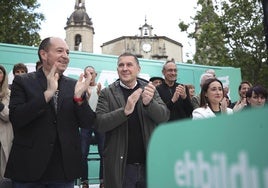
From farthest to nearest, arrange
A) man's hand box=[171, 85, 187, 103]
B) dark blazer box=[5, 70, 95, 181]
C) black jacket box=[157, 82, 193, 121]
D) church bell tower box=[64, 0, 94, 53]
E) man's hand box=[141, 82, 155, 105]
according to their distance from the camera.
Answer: church bell tower box=[64, 0, 94, 53], black jacket box=[157, 82, 193, 121], man's hand box=[171, 85, 187, 103], man's hand box=[141, 82, 155, 105], dark blazer box=[5, 70, 95, 181]

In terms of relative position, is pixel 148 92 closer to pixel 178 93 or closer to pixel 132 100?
pixel 132 100

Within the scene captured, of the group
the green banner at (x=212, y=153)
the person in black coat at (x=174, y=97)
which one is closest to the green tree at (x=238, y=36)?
the person in black coat at (x=174, y=97)

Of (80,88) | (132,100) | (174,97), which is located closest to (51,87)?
(80,88)

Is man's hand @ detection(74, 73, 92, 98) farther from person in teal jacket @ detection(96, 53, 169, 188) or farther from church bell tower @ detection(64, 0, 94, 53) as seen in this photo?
church bell tower @ detection(64, 0, 94, 53)

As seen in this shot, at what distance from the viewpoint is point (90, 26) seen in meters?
66.4

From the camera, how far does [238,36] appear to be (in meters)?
19.6

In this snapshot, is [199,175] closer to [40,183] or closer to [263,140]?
[263,140]

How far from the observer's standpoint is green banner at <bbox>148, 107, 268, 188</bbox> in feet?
2.97

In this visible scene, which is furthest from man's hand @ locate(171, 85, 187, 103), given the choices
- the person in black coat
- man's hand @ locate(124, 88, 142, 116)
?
man's hand @ locate(124, 88, 142, 116)

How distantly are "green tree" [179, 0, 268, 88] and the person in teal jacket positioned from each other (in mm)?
15774

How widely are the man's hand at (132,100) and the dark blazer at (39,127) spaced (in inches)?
11.9

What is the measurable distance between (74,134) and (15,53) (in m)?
4.66

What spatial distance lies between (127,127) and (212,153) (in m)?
2.32

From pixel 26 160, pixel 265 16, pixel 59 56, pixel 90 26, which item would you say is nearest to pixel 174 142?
pixel 265 16
